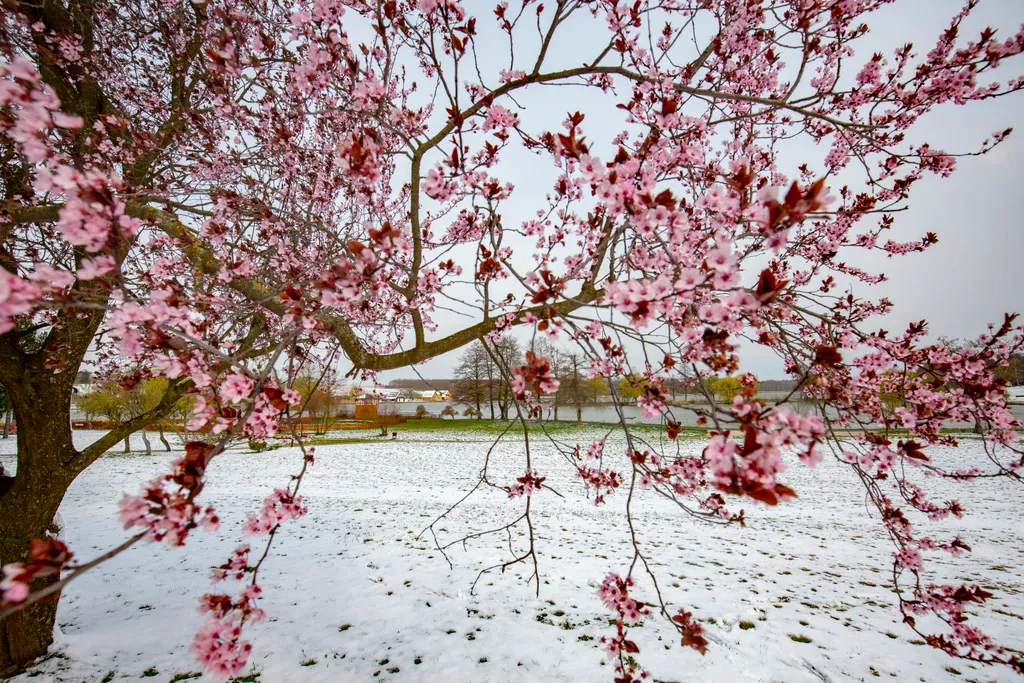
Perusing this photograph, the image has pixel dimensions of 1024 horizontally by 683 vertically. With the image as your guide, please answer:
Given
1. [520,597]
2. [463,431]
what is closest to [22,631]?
[520,597]

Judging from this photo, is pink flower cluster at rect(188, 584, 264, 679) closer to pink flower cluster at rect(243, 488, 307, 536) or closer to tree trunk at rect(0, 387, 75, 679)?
pink flower cluster at rect(243, 488, 307, 536)

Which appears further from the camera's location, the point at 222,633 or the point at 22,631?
the point at 22,631

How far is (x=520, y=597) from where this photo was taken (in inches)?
189

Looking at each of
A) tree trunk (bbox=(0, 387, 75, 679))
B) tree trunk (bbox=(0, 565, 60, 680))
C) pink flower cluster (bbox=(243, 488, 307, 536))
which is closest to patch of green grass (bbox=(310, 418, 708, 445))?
tree trunk (bbox=(0, 565, 60, 680))

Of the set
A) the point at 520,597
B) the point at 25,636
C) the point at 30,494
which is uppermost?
the point at 30,494

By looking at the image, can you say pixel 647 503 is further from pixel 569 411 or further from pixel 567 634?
pixel 569 411

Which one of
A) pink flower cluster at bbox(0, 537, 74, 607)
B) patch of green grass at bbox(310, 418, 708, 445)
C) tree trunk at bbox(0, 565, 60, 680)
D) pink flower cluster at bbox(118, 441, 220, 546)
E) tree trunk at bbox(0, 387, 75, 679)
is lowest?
patch of green grass at bbox(310, 418, 708, 445)

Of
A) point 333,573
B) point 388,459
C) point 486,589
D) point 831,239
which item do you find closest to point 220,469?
point 388,459

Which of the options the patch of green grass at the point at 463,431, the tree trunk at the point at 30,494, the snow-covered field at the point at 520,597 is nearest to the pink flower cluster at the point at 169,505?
the snow-covered field at the point at 520,597

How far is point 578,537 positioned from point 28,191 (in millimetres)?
7207

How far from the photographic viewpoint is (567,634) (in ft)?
13.4

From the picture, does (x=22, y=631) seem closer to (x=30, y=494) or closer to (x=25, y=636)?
(x=25, y=636)

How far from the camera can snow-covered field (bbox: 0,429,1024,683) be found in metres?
3.68

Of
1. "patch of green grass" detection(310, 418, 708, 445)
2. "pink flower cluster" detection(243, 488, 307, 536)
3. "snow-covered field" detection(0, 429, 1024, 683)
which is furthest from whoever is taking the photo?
"patch of green grass" detection(310, 418, 708, 445)
